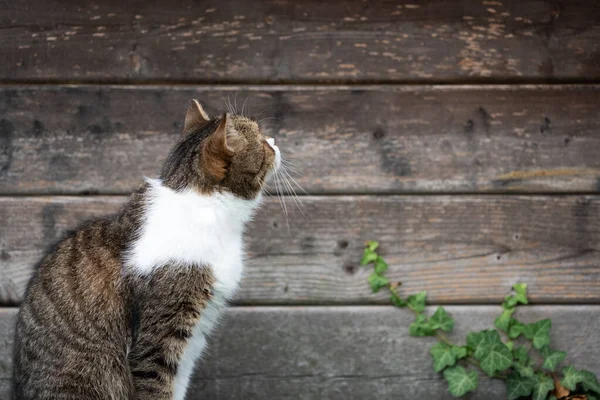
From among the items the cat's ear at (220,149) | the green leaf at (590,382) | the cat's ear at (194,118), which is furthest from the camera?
the green leaf at (590,382)

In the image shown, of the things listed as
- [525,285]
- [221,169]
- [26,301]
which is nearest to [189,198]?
[221,169]

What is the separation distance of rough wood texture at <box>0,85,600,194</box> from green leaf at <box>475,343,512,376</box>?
51 centimetres

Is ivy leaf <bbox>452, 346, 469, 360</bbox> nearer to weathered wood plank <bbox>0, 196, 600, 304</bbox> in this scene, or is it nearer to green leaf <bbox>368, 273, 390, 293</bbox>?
weathered wood plank <bbox>0, 196, 600, 304</bbox>

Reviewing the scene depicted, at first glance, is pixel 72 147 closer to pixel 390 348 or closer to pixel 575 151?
pixel 390 348

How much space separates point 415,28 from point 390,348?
1051 mm

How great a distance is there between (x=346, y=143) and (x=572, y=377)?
3.41ft

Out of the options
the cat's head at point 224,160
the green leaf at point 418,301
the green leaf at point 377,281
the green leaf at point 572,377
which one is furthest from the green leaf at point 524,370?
the cat's head at point 224,160

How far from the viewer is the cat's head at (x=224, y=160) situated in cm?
183

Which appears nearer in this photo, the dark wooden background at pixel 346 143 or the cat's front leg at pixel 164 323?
the cat's front leg at pixel 164 323

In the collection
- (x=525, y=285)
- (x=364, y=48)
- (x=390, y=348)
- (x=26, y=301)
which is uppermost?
(x=364, y=48)

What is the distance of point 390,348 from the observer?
2.39 metres

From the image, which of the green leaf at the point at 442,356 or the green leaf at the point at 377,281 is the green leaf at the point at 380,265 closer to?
the green leaf at the point at 377,281

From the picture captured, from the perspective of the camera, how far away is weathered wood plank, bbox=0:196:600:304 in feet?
7.68

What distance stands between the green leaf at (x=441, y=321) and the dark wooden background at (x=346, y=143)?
0.05 meters
